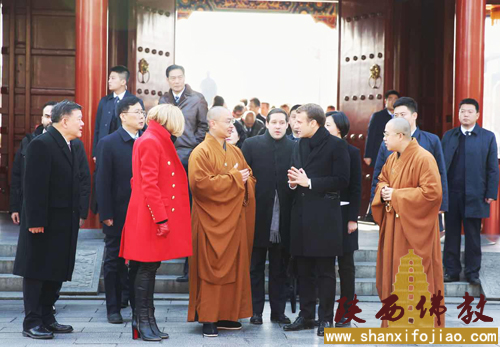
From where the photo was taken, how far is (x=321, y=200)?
5.21m

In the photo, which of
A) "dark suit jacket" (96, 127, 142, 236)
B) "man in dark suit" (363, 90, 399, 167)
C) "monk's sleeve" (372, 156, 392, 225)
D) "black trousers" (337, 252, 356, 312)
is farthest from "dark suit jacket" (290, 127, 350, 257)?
"man in dark suit" (363, 90, 399, 167)

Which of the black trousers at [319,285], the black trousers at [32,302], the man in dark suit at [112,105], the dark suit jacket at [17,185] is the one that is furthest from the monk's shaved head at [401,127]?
the dark suit jacket at [17,185]

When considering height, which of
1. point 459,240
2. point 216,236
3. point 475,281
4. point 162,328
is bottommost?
point 162,328

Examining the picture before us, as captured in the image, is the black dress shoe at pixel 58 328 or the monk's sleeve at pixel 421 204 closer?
the monk's sleeve at pixel 421 204

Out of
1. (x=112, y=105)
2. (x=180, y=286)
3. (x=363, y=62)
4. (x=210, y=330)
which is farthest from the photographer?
(x=363, y=62)

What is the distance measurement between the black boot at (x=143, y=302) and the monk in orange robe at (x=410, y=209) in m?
1.70

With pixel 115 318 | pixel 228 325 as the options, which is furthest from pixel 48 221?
pixel 228 325

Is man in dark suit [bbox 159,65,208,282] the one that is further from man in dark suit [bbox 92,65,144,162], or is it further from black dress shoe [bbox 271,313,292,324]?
black dress shoe [bbox 271,313,292,324]

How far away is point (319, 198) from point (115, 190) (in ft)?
5.40

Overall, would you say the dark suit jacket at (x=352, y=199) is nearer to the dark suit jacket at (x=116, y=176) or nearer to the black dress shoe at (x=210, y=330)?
the black dress shoe at (x=210, y=330)

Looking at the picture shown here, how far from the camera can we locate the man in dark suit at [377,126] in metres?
8.73

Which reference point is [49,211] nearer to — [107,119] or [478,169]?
[107,119]

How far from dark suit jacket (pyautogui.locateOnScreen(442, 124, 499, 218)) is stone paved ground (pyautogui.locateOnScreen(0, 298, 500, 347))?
1001 mm

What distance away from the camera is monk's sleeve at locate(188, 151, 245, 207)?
17.0 feet
